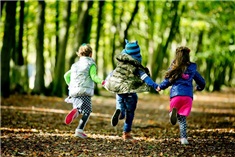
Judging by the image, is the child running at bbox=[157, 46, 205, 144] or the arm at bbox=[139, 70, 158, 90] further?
the arm at bbox=[139, 70, 158, 90]

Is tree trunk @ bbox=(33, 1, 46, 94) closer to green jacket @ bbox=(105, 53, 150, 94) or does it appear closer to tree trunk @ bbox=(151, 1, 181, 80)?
tree trunk @ bbox=(151, 1, 181, 80)

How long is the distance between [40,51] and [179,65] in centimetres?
1487

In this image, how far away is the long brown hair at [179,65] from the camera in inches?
350

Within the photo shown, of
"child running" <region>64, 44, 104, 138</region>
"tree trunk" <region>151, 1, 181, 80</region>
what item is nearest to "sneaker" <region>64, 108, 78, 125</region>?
"child running" <region>64, 44, 104, 138</region>

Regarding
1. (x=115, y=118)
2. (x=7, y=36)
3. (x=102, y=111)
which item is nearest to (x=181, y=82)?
(x=115, y=118)

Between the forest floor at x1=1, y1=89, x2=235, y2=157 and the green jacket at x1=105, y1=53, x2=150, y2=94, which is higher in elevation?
the green jacket at x1=105, y1=53, x2=150, y2=94

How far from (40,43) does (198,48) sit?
16391mm

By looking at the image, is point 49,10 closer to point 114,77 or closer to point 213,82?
point 213,82

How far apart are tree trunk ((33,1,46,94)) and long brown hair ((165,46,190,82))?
1465 cm

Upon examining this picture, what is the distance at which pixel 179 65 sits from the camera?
29.2 feet

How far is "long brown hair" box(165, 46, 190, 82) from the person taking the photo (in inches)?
350

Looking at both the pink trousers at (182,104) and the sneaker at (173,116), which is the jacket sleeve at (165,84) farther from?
the sneaker at (173,116)

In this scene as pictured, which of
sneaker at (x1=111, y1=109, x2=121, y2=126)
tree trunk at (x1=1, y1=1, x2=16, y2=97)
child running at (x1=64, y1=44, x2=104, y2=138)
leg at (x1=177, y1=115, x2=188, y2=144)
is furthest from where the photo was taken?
tree trunk at (x1=1, y1=1, x2=16, y2=97)

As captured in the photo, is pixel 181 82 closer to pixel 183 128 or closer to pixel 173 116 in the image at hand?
pixel 173 116
